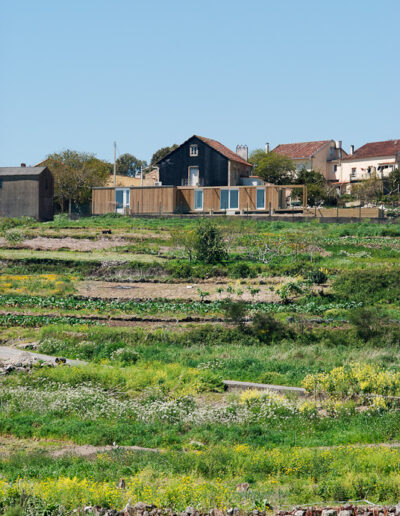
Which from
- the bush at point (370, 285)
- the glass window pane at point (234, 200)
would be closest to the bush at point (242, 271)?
the bush at point (370, 285)

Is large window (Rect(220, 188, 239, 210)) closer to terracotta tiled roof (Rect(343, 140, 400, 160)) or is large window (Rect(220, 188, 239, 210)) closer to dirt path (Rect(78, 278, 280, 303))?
dirt path (Rect(78, 278, 280, 303))

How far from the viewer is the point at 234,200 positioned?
54.8m

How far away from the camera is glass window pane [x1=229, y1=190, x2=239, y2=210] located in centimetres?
5466

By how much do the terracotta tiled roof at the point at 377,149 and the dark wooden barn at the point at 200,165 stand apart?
18.7m

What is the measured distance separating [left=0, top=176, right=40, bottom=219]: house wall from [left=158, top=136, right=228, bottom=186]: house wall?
42.0ft

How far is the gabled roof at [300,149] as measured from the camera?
76.1 m

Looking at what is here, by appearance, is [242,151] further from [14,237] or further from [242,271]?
[242,271]

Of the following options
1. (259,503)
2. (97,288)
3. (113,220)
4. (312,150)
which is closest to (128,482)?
(259,503)

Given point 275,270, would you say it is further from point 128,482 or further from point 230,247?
point 128,482

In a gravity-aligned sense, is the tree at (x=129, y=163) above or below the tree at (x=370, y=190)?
above

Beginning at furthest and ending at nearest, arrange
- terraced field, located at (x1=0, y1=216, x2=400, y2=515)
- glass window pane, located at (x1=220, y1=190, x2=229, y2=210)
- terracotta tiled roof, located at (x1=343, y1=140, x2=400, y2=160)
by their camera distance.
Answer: terracotta tiled roof, located at (x1=343, y1=140, x2=400, y2=160) → glass window pane, located at (x1=220, y1=190, x2=229, y2=210) → terraced field, located at (x1=0, y1=216, x2=400, y2=515)

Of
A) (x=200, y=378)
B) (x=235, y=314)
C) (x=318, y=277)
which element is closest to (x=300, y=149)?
(x=318, y=277)

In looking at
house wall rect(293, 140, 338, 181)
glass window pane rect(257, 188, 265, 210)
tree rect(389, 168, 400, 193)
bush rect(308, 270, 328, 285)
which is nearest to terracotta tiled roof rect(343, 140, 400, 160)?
house wall rect(293, 140, 338, 181)

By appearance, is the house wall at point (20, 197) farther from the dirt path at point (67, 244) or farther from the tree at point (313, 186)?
the tree at point (313, 186)
